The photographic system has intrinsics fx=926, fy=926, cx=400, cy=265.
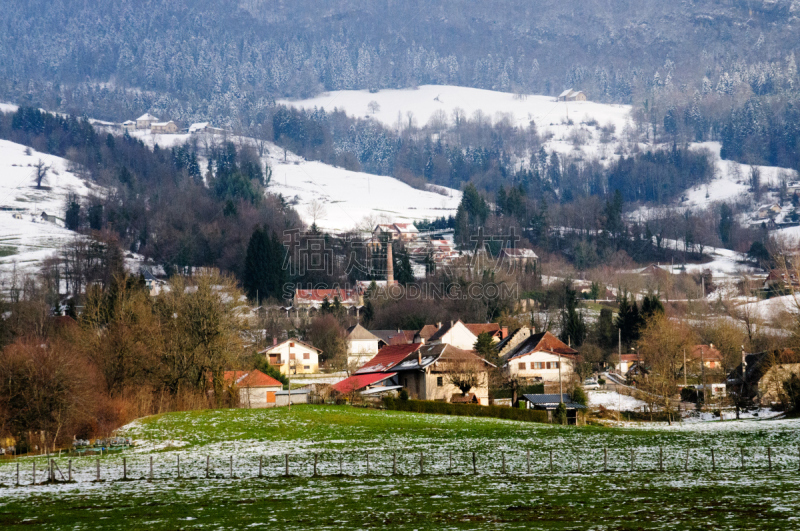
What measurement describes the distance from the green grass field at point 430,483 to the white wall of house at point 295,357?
180 feet

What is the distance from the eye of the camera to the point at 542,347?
3430 inches

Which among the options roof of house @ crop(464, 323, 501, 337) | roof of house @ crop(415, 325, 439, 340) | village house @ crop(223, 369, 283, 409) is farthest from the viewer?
roof of house @ crop(415, 325, 439, 340)

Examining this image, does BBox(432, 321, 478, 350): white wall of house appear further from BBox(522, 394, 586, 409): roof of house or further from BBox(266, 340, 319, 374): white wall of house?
BBox(522, 394, 586, 409): roof of house

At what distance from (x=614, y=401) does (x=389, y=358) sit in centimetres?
1856

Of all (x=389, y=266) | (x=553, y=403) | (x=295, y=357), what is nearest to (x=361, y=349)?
(x=295, y=357)

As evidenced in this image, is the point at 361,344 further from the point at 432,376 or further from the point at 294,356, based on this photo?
the point at 432,376

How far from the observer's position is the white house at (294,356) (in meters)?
100

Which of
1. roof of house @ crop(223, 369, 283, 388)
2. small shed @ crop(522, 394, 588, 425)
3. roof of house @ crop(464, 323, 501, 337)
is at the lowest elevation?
small shed @ crop(522, 394, 588, 425)

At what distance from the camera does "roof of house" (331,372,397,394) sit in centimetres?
6788

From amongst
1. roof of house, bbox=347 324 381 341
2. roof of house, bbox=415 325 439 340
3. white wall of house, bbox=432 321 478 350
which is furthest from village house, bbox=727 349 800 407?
roof of house, bbox=347 324 381 341

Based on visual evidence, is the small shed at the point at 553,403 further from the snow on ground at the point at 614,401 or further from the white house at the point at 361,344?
the white house at the point at 361,344

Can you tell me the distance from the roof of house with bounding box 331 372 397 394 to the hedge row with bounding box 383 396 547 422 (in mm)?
6881

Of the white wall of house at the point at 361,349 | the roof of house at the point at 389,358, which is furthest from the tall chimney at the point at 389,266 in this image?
the roof of house at the point at 389,358

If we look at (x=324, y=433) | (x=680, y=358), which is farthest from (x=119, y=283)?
(x=680, y=358)
